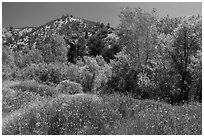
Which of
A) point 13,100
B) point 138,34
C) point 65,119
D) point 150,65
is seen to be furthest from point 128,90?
point 65,119

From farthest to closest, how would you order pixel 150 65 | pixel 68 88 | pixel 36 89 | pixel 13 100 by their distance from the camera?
pixel 150 65
pixel 68 88
pixel 36 89
pixel 13 100

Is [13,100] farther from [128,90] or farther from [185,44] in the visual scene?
[128,90]

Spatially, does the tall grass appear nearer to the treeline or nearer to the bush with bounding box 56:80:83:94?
the bush with bounding box 56:80:83:94

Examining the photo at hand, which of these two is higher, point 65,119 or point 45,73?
point 65,119

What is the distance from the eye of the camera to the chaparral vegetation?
27.1ft

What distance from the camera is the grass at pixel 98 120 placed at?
7765 mm

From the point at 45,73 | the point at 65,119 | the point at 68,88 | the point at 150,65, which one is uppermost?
the point at 150,65

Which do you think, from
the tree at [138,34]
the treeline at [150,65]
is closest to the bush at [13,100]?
the treeline at [150,65]

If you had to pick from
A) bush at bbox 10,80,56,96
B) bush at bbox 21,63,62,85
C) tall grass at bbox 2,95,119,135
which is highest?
tall grass at bbox 2,95,119,135

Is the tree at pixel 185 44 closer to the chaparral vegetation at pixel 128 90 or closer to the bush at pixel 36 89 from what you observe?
the chaparral vegetation at pixel 128 90

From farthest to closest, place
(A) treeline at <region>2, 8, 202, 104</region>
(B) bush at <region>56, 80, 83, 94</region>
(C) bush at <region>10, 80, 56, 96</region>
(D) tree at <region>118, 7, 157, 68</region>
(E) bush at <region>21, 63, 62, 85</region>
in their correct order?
(D) tree at <region>118, 7, 157, 68</region>, (E) bush at <region>21, 63, 62, 85</region>, (A) treeline at <region>2, 8, 202, 104</region>, (B) bush at <region>56, 80, 83, 94</region>, (C) bush at <region>10, 80, 56, 96</region>

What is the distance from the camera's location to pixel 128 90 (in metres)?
26.1

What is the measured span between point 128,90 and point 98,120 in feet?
57.6

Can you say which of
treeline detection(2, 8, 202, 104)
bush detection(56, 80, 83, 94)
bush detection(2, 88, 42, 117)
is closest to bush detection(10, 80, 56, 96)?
bush detection(2, 88, 42, 117)
